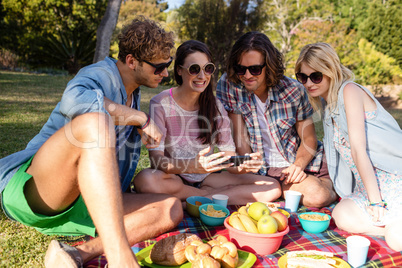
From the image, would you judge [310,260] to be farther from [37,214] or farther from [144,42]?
[144,42]

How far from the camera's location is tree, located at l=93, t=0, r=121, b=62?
12797 mm

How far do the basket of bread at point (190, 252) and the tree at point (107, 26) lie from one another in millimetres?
12024

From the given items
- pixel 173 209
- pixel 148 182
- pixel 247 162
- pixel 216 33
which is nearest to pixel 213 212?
pixel 173 209

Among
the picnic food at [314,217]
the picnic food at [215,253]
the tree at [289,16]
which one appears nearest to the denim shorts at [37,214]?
the picnic food at [215,253]

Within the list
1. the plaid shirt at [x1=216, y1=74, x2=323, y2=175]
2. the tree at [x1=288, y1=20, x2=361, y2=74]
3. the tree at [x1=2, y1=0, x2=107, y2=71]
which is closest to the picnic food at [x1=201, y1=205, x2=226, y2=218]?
the plaid shirt at [x1=216, y1=74, x2=323, y2=175]

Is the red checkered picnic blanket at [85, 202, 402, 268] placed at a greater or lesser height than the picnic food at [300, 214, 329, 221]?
lesser

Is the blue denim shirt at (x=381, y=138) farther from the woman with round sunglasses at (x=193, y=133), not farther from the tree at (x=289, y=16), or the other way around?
the tree at (x=289, y=16)

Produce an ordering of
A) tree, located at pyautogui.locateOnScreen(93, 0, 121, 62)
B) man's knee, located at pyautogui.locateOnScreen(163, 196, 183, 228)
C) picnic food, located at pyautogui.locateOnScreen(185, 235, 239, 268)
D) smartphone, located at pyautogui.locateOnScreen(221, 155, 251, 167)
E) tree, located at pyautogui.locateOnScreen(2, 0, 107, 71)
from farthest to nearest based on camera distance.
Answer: tree, located at pyautogui.locateOnScreen(2, 0, 107, 71) < tree, located at pyautogui.locateOnScreen(93, 0, 121, 62) < smartphone, located at pyautogui.locateOnScreen(221, 155, 251, 167) < man's knee, located at pyautogui.locateOnScreen(163, 196, 183, 228) < picnic food, located at pyautogui.locateOnScreen(185, 235, 239, 268)

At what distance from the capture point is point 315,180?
3721 millimetres

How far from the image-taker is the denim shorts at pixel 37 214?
215 centimetres

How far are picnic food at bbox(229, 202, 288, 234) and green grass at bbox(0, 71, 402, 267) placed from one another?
1.51 m

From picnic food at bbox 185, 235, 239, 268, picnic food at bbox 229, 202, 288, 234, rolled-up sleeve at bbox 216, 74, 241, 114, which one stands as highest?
rolled-up sleeve at bbox 216, 74, 241, 114

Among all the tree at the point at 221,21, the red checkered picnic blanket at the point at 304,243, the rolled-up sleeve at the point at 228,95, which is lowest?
the red checkered picnic blanket at the point at 304,243

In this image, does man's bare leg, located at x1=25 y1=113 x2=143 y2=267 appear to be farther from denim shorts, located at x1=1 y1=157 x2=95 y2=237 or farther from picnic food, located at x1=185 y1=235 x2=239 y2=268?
picnic food, located at x1=185 y1=235 x2=239 y2=268
